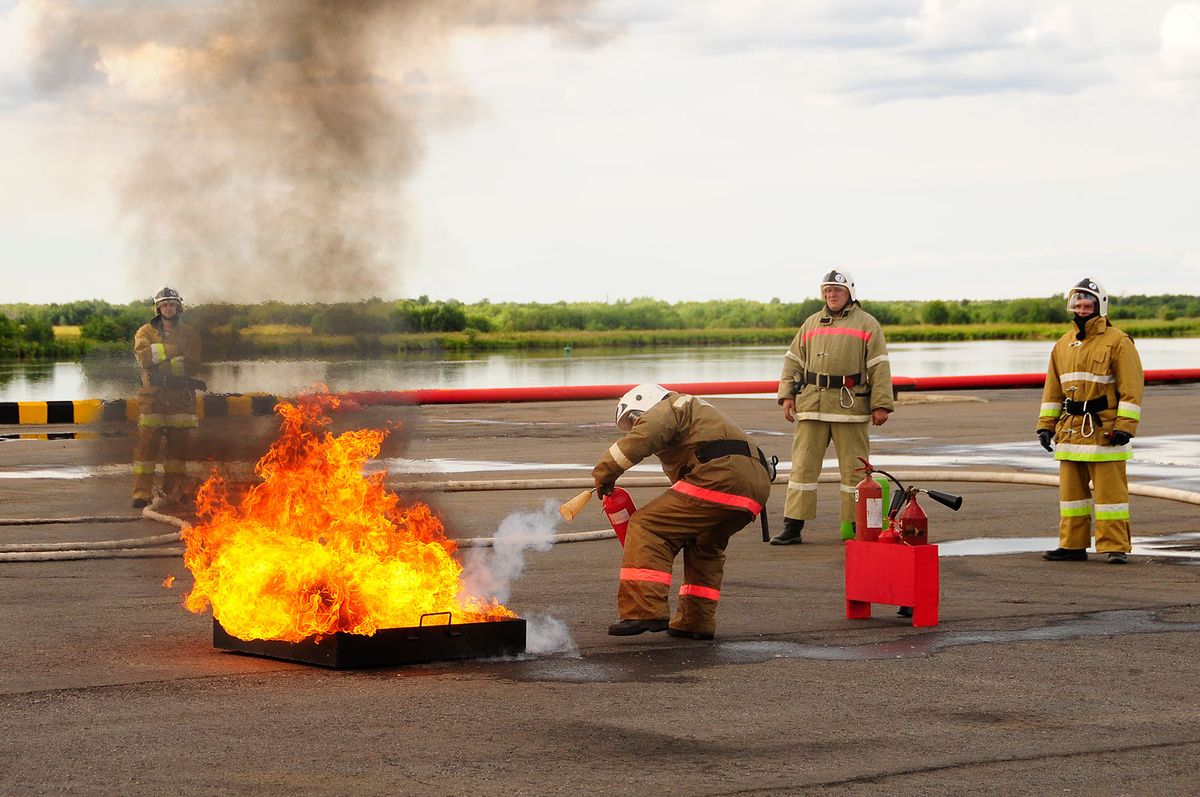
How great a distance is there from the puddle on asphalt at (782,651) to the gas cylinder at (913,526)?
594 millimetres

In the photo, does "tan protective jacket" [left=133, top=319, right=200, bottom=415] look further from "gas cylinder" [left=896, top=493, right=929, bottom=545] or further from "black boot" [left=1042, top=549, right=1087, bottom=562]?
"black boot" [left=1042, top=549, right=1087, bottom=562]

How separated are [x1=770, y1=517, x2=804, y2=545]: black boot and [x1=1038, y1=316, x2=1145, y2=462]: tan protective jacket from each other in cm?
201

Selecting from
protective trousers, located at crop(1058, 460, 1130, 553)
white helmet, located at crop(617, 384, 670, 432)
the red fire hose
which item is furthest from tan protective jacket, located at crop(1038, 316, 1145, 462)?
the red fire hose

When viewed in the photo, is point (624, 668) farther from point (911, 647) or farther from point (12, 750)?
point (12, 750)

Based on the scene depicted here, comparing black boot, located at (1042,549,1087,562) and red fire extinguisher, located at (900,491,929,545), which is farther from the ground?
red fire extinguisher, located at (900,491,929,545)

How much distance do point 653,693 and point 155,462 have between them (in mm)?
8006

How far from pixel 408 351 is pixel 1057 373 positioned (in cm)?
528

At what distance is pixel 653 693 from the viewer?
7.12 meters

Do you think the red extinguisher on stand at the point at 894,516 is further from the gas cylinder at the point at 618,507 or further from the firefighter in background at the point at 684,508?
the gas cylinder at the point at 618,507

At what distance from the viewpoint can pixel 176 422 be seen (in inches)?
502

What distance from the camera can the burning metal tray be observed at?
754cm

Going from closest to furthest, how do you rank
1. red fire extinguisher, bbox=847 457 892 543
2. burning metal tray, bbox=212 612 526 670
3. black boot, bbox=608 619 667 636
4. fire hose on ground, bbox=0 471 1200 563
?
burning metal tray, bbox=212 612 526 670
black boot, bbox=608 619 667 636
red fire extinguisher, bbox=847 457 892 543
fire hose on ground, bbox=0 471 1200 563

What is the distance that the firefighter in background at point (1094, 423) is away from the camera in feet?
37.2

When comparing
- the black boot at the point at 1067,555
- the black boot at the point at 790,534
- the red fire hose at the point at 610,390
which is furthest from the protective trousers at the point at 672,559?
the red fire hose at the point at 610,390
